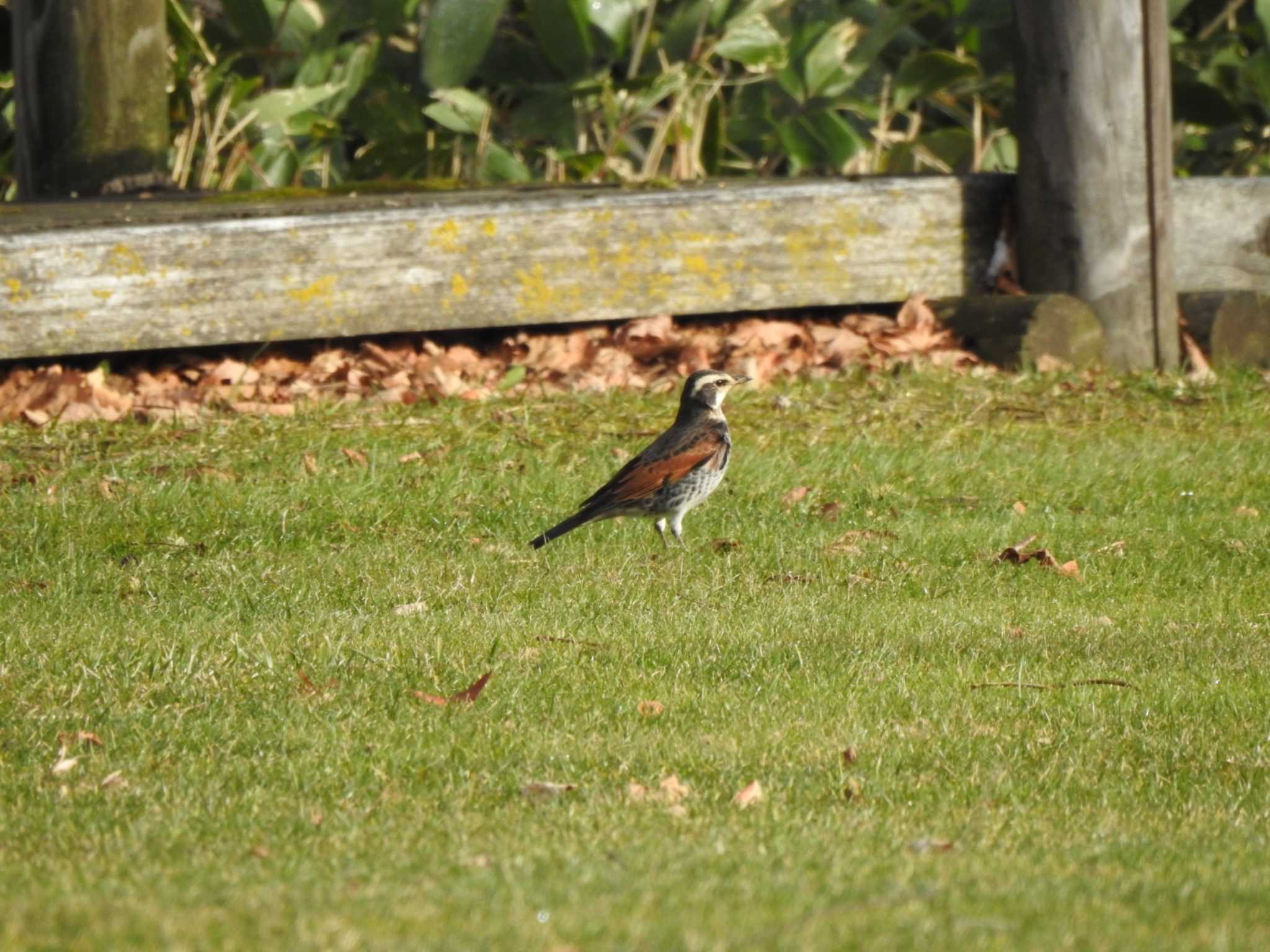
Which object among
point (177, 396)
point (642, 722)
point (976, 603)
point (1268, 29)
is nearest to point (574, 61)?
point (177, 396)

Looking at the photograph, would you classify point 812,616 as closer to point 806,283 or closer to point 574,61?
point 806,283

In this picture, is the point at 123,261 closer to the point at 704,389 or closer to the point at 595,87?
the point at 704,389

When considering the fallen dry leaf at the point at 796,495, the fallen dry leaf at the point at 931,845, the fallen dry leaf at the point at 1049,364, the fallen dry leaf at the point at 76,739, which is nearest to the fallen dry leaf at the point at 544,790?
the fallen dry leaf at the point at 931,845

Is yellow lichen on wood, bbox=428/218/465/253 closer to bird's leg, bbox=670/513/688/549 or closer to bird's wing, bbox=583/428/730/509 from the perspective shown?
bird's wing, bbox=583/428/730/509

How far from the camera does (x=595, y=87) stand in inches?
472

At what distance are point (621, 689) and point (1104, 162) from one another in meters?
6.38

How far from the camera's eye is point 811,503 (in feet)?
27.1

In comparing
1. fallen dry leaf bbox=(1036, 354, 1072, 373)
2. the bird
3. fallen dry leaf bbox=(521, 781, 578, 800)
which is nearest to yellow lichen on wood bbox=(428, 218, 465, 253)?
the bird

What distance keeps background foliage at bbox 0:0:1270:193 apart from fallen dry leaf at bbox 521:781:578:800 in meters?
7.36

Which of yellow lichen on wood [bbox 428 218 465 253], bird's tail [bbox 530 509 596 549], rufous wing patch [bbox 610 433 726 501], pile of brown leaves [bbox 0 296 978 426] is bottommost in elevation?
pile of brown leaves [bbox 0 296 978 426]

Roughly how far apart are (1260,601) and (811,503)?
2131mm

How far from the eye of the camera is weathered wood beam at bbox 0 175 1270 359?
30.5 feet

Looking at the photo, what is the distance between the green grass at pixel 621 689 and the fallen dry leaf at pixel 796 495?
5 cm

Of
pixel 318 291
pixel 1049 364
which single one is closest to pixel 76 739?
pixel 318 291
